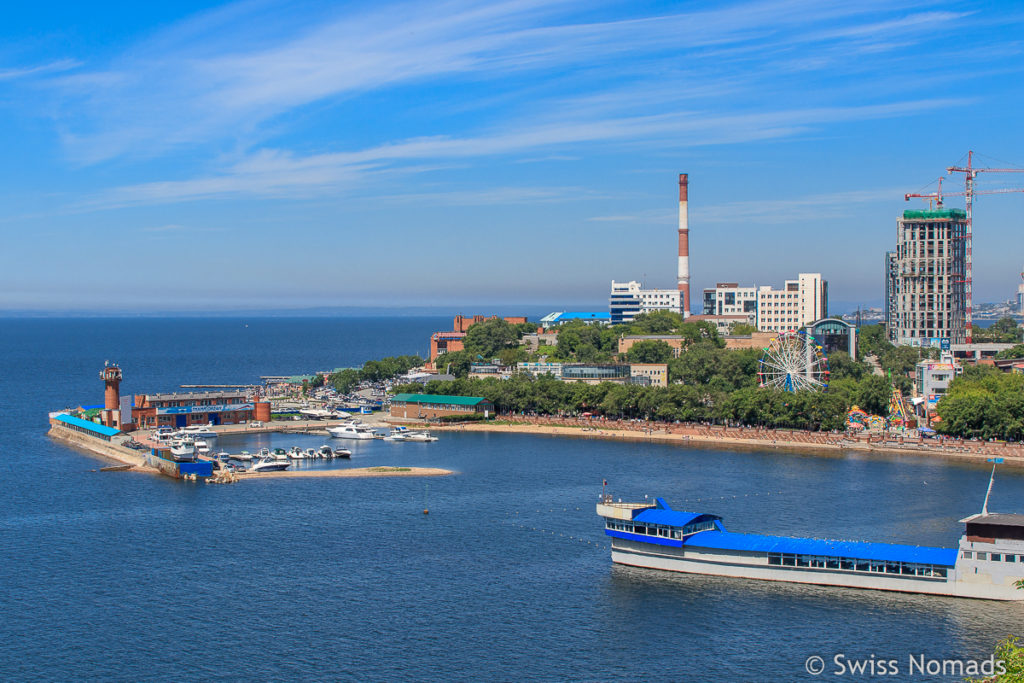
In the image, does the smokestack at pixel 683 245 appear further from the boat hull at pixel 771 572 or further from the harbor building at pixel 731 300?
the boat hull at pixel 771 572

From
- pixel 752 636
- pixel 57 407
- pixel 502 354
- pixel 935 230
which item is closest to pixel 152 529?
pixel 752 636

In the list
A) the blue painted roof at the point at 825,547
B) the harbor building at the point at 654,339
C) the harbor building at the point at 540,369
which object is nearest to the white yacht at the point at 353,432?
the harbor building at the point at 540,369

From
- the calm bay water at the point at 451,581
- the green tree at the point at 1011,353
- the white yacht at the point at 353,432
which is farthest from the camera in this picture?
the green tree at the point at 1011,353

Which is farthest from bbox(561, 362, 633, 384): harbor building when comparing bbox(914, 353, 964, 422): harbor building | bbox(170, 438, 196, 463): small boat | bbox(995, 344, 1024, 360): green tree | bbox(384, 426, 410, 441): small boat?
bbox(995, 344, 1024, 360): green tree

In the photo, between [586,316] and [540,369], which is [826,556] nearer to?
[540,369]

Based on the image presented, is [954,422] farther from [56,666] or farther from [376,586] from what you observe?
[56,666]

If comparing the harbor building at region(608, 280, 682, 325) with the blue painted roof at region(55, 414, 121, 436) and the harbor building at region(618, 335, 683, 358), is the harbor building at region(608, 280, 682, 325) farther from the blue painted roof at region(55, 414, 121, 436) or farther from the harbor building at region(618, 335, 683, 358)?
the blue painted roof at region(55, 414, 121, 436)
